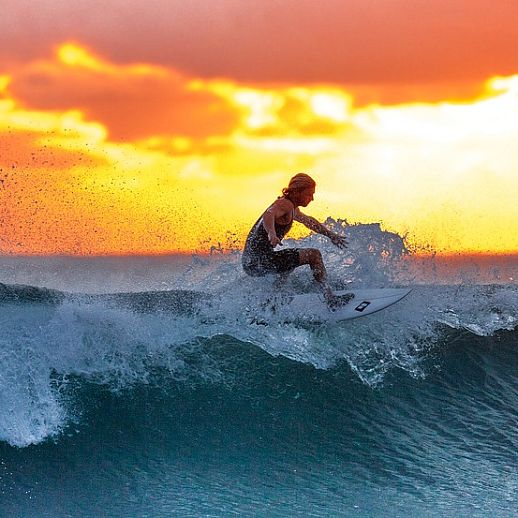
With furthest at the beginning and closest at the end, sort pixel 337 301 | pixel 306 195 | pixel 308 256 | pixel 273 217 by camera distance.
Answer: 1. pixel 337 301
2. pixel 308 256
3. pixel 306 195
4. pixel 273 217

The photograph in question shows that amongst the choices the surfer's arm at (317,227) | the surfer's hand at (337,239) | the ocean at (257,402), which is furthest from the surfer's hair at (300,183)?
the ocean at (257,402)

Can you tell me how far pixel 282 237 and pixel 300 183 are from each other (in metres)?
0.60

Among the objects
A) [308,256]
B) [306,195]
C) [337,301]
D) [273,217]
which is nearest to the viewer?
[273,217]

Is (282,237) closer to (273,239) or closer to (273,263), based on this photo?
(273,263)

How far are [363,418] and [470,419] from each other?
1.13m

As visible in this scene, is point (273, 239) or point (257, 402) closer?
point (273, 239)

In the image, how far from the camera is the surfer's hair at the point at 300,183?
23.5 feet

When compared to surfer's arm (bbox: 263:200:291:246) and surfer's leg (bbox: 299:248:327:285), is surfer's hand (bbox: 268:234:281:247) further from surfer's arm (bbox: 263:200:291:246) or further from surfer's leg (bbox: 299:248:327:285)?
surfer's leg (bbox: 299:248:327:285)

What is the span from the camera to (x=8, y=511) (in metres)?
4.97

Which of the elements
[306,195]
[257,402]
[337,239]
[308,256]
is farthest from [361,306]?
[257,402]

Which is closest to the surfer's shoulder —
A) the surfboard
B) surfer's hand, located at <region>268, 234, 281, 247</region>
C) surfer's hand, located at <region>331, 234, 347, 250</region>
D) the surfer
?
the surfer

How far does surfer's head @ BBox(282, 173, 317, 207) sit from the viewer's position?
23.5 feet

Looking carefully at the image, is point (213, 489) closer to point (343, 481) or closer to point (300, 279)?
point (343, 481)

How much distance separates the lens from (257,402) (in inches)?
287
